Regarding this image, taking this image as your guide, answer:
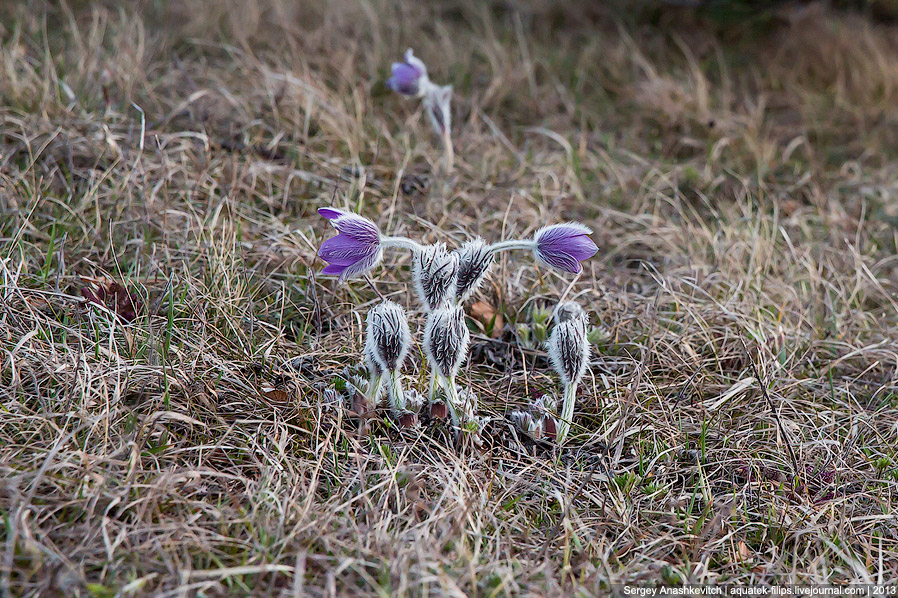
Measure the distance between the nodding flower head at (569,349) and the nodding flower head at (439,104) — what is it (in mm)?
1207

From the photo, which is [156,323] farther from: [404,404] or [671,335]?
[671,335]

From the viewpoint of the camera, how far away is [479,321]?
7.43 ft

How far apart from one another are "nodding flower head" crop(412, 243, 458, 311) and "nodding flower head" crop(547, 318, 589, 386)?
0.92ft

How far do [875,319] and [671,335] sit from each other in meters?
0.76

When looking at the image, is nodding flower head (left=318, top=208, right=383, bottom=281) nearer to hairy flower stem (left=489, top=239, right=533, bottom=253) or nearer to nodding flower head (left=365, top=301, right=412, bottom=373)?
nodding flower head (left=365, top=301, right=412, bottom=373)

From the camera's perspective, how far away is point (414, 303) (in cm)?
232

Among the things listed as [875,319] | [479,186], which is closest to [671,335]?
[875,319]

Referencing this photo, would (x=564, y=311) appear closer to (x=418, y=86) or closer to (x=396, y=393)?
(x=396, y=393)

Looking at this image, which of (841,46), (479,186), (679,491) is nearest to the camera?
(679,491)

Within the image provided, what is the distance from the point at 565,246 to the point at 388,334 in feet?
1.48

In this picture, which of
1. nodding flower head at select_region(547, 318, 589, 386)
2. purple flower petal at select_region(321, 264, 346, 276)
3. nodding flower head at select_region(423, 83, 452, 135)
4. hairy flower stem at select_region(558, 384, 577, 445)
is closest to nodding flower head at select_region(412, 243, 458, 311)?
purple flower petal at select_region(321, 264, 346, 276)

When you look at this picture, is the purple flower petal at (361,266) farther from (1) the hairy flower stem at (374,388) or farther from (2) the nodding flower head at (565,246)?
(2) the nodding flower head at (565,246)

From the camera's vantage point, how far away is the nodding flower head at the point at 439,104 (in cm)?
272

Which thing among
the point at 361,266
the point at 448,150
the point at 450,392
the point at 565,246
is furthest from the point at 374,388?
the point at 448,150
